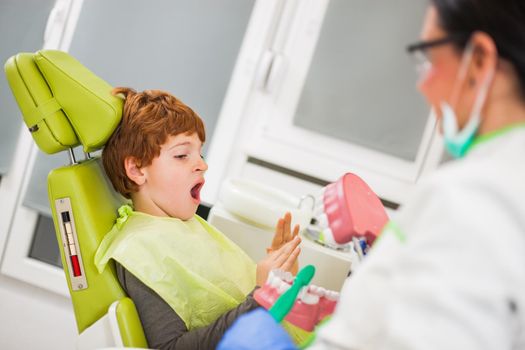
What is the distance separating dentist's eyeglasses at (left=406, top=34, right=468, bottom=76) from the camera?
668mm

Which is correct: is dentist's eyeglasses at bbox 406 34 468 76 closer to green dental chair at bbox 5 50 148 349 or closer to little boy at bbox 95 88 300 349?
little boy at bbox 95 88 300 349

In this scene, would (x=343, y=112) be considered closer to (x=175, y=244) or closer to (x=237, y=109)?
(x=237, y=109)

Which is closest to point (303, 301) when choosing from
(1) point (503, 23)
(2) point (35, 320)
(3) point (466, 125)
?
(3) point (466, 125)

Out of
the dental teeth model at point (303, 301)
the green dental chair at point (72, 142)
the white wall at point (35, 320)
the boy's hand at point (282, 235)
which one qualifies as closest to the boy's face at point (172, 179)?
the green dental chair at point (72, 142)

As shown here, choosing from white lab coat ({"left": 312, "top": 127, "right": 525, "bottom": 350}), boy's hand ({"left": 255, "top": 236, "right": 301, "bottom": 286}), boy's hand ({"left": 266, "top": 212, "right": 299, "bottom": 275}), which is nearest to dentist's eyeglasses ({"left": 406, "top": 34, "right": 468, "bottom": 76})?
white lab coat ({"left": 312, "top": 127, "right": 525, "bottom": 350})

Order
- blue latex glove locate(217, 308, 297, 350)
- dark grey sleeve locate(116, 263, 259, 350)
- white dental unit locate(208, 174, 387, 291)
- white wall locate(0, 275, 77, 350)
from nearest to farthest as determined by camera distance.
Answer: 1. blue latex glove locate(217, 308, 297, 350)
2. dark grey sleeve locate(116, 263, 259, 350)
3. white dental unit locate(208, 174, 387, 291)
4. white wall locate(0, 275, 77, 350)

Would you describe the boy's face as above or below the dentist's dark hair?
below

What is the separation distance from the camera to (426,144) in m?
2.21

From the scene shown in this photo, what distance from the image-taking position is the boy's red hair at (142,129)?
1.35m

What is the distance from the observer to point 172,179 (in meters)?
1.39

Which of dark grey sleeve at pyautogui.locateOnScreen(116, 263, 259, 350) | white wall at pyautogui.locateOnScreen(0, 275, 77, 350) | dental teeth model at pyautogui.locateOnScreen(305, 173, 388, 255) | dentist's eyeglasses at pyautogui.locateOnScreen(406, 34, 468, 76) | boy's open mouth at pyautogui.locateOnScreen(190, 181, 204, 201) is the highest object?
dentist's eyeglasses at pyautogui.locateOnScreen(406, 34, 468, 76)

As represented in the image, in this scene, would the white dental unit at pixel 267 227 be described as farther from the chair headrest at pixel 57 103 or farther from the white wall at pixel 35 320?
the white wall at pixel 35 320

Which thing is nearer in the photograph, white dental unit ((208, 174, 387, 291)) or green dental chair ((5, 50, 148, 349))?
green dental chair ((5, 50, 148, 349))

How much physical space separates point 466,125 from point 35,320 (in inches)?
83.0
